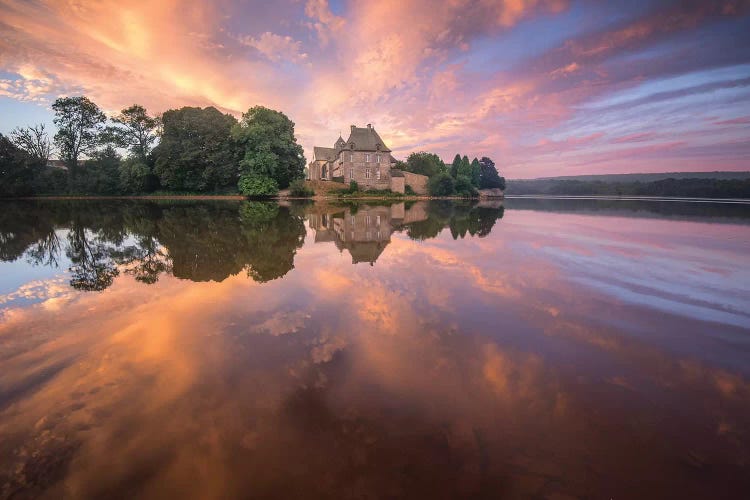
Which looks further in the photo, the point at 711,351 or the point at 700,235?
the point at 700,235

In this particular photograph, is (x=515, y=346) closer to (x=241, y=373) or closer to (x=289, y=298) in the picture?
(x=241, y=373)

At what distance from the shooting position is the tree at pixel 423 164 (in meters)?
71.8

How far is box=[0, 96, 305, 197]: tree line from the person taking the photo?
44.5m

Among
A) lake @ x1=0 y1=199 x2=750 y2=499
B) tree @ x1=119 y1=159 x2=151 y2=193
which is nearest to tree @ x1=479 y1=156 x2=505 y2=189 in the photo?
tree @ x1=119 y1=159 x2=151 y2=193

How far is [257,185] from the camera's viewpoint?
43.5 meters

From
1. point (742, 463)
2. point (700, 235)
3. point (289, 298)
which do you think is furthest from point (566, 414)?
point (700, 235)

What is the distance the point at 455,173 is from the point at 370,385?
69.5 m

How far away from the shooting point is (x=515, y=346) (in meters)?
4.48

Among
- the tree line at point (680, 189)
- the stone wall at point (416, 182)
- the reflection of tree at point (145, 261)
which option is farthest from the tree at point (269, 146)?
the tree line at point (680, 189)

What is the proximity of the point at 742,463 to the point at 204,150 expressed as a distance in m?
56.1

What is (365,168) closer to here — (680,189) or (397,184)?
(397,184)

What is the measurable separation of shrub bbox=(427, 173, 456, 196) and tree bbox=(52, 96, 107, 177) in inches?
2281

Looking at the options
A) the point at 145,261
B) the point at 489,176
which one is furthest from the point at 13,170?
the point at 489,176

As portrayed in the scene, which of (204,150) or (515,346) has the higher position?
(204,150)
